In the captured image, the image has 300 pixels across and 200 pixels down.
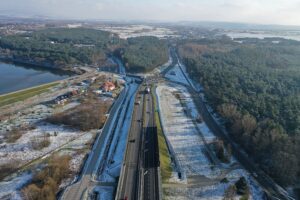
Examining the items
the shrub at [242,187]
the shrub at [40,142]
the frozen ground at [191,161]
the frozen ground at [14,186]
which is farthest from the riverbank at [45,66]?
the shrub at [242,187]

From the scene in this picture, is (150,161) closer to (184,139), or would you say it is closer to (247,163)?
(184,139)

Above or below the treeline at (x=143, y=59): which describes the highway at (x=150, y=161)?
below

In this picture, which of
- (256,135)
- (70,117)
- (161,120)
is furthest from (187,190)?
(70,117)

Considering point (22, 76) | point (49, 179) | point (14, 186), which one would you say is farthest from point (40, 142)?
point (22, 76)

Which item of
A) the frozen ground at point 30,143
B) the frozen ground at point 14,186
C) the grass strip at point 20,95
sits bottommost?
the frozen ground at point 14,186

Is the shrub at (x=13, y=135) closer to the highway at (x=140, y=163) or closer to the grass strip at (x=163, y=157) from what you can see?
the highway at (x=140, y=163)

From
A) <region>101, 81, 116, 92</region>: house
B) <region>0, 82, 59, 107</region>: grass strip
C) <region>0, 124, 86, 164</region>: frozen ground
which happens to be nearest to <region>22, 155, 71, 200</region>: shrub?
<region>0, 124, 86, 164</region>: frozen ground

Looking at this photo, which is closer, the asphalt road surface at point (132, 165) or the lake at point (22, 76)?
the asphalt road surface at point (132, 165)

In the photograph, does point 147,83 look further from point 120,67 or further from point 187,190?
point 187,190
